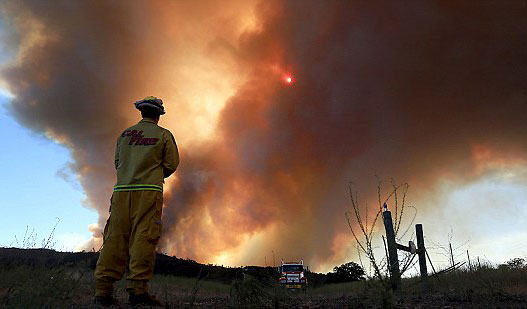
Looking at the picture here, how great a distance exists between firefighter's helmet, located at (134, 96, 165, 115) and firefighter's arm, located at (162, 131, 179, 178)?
0.42 m

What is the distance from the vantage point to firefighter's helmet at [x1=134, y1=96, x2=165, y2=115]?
5.19m

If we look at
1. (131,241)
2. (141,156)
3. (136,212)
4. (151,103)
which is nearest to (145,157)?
(141,156)

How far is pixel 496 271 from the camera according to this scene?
31.7 ft

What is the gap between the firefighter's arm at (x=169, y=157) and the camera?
16.4ft

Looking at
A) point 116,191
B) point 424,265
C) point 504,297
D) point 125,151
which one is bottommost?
point 504,297

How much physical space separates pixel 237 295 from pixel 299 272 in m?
20.3

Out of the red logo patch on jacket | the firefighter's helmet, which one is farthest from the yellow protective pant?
the firefighter's helmet

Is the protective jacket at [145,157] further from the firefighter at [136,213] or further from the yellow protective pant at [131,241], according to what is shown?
the yellow protective pant at [131,241]

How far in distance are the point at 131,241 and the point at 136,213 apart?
13.6 inches

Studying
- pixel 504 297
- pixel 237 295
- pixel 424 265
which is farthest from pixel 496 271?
pixel 237 295

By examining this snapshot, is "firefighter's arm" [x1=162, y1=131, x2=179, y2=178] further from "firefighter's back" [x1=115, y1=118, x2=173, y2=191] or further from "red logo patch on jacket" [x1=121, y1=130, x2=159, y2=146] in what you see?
"red logo patch on jacket" [x1=121, y1=130, x2=159, y2=146]

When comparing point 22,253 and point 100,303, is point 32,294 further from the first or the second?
point 22,253

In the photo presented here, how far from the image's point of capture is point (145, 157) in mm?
4828

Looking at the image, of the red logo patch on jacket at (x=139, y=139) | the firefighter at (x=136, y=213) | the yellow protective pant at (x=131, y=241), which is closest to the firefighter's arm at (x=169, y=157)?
the firefighter at (x=136, y=213)
